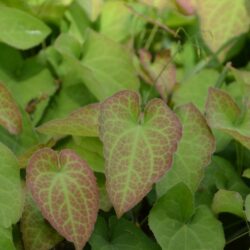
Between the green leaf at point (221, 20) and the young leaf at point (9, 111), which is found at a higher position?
the green leaf at point (221, 20)

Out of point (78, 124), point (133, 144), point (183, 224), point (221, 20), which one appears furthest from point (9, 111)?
point (221, 20)

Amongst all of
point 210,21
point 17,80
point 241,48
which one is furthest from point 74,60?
point 241,48

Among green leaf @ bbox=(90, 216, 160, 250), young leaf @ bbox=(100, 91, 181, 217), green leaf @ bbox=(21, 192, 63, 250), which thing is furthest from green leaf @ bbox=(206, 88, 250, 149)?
green leaf @ bbox=(21, 192, 63, 250)

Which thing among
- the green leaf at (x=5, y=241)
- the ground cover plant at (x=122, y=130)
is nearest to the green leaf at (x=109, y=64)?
the ground cover plant at (x=122, y=130)

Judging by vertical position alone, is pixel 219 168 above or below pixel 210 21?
below

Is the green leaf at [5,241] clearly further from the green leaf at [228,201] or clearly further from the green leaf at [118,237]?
the green leaf at [228,201]

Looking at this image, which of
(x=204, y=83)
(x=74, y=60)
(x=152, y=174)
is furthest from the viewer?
(x=204, y=83)

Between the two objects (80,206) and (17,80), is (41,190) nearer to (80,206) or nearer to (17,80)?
(80,206)
